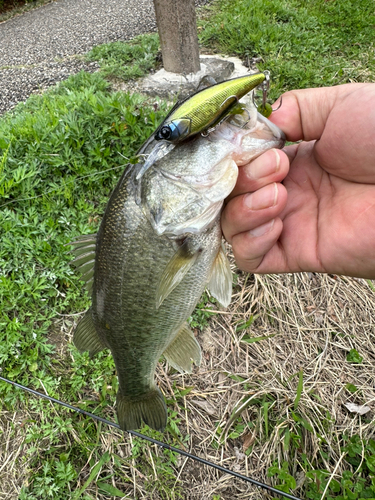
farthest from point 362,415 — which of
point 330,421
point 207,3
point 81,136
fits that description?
point 207,3

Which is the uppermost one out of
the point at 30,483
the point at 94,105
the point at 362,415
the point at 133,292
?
the point at 94,105

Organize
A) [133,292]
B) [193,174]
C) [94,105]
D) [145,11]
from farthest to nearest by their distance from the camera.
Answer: [145,11]
[94,105]
[133,292]
[193,174]

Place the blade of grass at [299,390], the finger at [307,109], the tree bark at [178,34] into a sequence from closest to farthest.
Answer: the finger at [307,109] < the blade of grass at [299,390] < the tree bark at [178,34]

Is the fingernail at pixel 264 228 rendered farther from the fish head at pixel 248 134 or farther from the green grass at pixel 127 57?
the green grass at pixel 127 57

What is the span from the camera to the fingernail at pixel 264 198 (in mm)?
1632

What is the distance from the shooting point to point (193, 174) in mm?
1499

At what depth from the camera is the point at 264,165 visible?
61.6 inches

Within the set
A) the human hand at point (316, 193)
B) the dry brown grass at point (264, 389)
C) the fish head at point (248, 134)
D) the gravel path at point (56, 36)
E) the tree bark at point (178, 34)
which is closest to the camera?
the fish head at point (248, 134)

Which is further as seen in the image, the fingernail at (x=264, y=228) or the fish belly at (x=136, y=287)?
the fingernail at (x=264, y=228)

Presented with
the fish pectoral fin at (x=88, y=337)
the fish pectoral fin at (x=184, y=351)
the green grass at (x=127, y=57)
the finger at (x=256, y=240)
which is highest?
the green grass at (x=127, y=57)

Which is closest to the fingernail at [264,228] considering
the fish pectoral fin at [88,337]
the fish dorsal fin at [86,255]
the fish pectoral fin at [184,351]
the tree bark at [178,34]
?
the fish pectoral fin at [184,351]

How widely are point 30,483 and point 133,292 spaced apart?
5.44 feet

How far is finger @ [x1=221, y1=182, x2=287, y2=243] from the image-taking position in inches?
64.5

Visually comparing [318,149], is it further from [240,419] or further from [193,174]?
[240,419]
